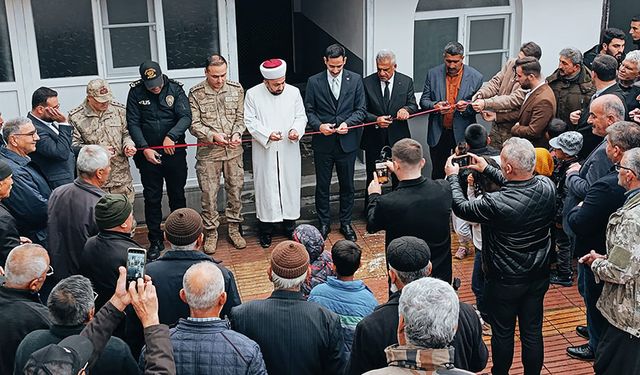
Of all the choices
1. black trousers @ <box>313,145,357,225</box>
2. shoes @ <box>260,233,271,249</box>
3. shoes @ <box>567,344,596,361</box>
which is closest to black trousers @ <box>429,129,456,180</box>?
black trousers @ <box>313,145,357,225</box>

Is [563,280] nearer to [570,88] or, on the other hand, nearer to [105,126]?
[570,88]

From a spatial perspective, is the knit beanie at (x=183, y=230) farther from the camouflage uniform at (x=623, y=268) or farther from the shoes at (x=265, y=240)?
the shoes at (x=265, y=240)

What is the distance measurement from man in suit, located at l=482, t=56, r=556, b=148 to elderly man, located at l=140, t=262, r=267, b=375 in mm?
4476

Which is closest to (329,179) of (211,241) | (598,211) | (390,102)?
(390,102)

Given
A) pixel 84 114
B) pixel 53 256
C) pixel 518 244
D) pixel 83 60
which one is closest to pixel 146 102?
pixel 84 114

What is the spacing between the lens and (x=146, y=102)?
7.42 metres

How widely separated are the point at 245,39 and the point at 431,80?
14.5 feet

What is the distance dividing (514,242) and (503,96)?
10.1ft

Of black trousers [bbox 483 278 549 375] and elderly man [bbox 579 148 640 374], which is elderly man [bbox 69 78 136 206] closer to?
black trousers [bbox 483 278 549 375]

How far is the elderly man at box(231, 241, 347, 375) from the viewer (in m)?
4.01

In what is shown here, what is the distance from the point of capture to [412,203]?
5254 mm

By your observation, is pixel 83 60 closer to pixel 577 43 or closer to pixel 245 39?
pixel 245 39

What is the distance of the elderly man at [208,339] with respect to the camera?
11.9 feet

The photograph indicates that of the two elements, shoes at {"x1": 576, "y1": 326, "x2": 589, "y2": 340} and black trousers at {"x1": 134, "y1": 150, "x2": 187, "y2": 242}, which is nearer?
shoes at {"x1": 576, "y1": 326, "x2": 589, "y2": 340}
